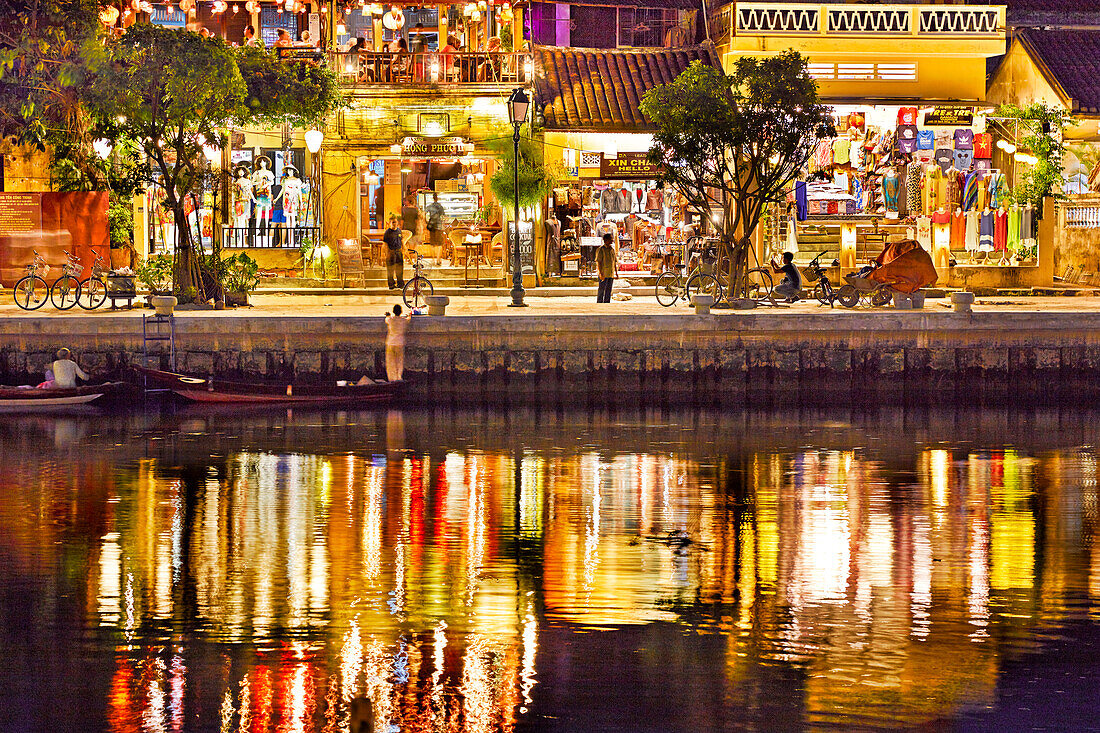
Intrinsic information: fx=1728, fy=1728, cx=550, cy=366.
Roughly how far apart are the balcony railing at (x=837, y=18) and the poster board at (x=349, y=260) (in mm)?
10675

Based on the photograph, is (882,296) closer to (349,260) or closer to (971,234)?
(971,234)

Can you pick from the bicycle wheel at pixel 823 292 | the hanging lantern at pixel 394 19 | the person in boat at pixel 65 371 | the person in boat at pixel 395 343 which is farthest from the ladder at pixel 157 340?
the hanging lantern at pixel 394 19

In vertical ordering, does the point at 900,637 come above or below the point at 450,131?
below

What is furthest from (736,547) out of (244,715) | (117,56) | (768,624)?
(117,56)

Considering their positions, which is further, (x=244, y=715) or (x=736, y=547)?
(x=736, y=547)

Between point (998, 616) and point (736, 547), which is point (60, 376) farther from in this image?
point (998, 616)

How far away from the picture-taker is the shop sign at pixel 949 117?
4244cm

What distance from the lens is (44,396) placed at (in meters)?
28.6

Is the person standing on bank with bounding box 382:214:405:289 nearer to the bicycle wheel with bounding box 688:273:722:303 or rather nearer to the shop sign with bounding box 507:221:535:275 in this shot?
the shop sign with bounding box 507:221:535:275

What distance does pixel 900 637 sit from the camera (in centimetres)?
1330

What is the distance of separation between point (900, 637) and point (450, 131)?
30.8 meters

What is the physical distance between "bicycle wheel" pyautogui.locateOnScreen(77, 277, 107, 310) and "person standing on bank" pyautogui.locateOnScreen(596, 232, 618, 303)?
33.5ft

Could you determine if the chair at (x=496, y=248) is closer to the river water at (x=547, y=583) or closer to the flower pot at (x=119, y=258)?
the flower pot at (x=119, y=258)

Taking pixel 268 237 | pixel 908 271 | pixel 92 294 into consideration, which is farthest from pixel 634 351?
pixel 268 237
